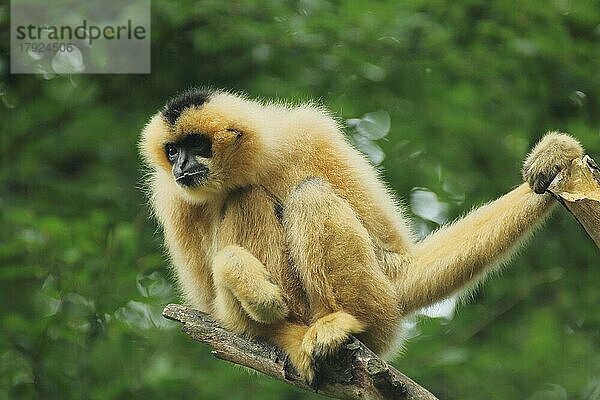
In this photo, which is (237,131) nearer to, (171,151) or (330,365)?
(171,151)

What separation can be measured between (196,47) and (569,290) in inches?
184

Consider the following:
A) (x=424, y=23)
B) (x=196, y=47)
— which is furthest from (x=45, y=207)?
(x=424, y=23)

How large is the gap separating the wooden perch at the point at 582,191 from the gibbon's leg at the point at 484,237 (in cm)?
7

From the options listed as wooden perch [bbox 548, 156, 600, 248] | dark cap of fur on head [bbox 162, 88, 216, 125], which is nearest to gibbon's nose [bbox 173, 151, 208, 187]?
dark cap of fur on head [bbox 162, 88, 216, 125]

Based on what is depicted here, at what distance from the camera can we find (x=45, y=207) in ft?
29.0

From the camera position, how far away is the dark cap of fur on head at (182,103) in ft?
16.9

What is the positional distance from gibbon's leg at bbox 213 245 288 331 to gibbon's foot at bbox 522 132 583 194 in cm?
148

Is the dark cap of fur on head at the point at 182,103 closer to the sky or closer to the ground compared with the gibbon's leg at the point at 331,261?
closer to the sky

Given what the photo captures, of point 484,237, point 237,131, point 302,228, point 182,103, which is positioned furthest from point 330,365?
point 182,103

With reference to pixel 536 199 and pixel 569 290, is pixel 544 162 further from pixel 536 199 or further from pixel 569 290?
pixel 569 290

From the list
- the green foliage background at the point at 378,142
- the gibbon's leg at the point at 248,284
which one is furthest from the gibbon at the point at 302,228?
the green foliage background at the point at 378,142

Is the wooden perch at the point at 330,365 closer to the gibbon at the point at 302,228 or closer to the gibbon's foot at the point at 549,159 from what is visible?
the gibbon at the point at 302,228

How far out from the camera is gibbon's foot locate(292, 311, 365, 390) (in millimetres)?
4441

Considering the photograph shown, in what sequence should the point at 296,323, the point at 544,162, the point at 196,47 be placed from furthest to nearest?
the point at 196,47, the point at 296,323, the point at 544,162
